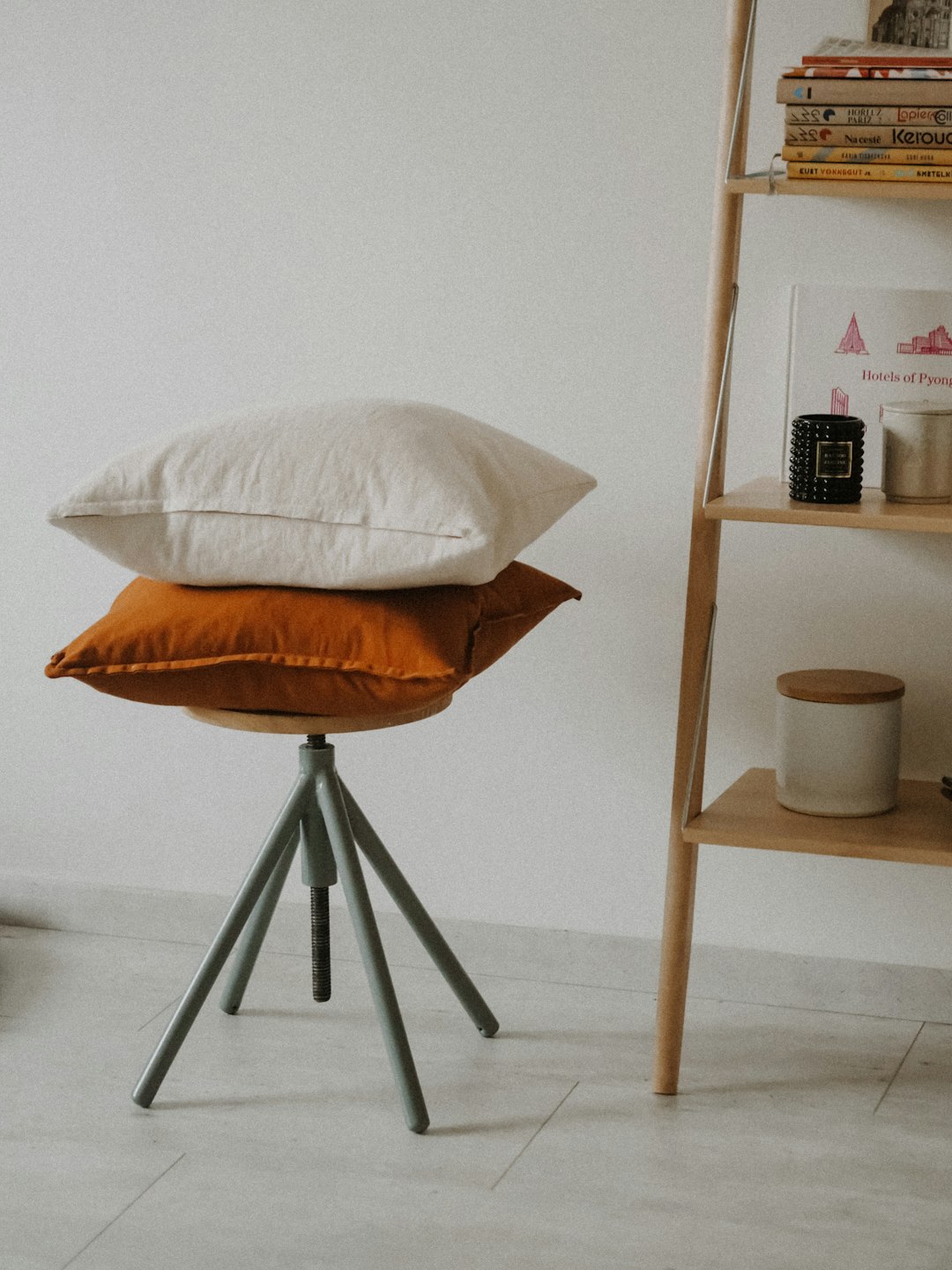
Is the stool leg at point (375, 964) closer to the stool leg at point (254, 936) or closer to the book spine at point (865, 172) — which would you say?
the stool leg at point (254, 936)

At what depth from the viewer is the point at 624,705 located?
2.19 metres

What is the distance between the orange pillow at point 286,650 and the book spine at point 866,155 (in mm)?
612

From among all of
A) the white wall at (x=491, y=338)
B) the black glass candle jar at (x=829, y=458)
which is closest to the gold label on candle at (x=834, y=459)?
the black glass candle jar at (x=829, y=458)

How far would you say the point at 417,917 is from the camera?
1.97 meters

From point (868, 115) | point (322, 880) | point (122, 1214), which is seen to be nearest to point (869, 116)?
point (868, 115)

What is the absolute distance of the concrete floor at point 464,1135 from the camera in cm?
158

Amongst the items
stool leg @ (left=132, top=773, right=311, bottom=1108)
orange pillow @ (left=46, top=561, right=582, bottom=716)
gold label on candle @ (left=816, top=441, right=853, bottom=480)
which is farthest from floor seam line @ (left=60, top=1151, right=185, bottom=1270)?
gold label on candle @ (left=816, top=441, right=853, bottom=480)

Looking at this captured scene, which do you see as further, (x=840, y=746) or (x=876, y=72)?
(x=840, y=746)

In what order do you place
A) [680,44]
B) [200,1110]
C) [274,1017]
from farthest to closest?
[274,1017], [680,44], [200,1110]

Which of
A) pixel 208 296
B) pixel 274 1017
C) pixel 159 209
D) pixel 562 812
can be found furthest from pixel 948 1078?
pixel 159 209

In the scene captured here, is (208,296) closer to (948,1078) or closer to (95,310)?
Result: (95,310)

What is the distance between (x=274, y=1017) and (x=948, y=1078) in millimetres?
897

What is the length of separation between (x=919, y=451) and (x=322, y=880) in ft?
2.88

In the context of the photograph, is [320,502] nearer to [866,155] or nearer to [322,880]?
[322,880]
